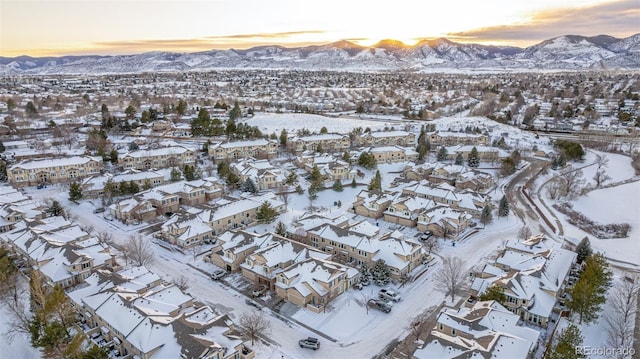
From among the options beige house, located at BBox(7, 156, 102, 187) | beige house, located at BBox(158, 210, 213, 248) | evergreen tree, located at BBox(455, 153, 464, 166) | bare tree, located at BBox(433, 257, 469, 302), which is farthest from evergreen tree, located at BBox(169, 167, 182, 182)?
evergreen tree, located at BBox(455, 153, 464, 166)

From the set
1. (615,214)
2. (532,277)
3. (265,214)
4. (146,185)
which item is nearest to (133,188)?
(146,185)

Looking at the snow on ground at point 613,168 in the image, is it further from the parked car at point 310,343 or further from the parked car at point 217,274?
the parked car at point 217,274

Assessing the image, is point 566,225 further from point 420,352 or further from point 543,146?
point 543,146

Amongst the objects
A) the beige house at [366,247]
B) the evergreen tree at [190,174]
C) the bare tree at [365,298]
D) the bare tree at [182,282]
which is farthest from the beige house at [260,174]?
the bare tree at [365,298]

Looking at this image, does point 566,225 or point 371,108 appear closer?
point 566,225

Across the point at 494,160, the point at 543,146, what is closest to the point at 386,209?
the point at 494,160

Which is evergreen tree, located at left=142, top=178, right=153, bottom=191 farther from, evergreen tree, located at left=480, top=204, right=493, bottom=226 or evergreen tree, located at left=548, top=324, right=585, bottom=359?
evergreen tree, located at left=548, top=324, right=585, bottom=359

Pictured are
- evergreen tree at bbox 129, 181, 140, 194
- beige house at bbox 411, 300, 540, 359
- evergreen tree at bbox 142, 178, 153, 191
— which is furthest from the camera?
evergreen tree at bbox 142, 178, 153, 191
